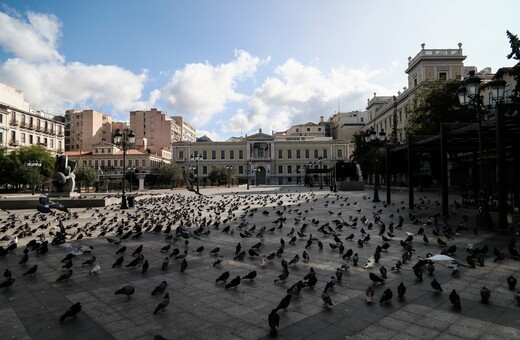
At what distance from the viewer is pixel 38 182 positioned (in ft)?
157

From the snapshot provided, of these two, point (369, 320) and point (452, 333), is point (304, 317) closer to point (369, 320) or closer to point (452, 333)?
point (369, 320)

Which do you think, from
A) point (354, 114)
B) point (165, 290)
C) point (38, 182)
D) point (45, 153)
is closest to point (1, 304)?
point (165, 290)

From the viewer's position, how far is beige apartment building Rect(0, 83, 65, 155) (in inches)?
2299

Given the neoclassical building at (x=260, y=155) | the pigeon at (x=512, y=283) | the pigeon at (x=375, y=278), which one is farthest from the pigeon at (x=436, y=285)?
the neoclassical building at (x=260, y=155)

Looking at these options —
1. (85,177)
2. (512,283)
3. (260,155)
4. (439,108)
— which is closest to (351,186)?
(439,108)

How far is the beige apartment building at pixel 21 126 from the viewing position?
58406 mm

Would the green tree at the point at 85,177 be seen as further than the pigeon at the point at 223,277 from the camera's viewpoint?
Yes

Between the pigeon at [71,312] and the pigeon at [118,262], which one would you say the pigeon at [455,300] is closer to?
the pigeon at [71,312]

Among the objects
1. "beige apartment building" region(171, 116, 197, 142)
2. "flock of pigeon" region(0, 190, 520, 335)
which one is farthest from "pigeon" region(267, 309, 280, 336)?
"beige apartment building" region(171, 116, 197, 142)


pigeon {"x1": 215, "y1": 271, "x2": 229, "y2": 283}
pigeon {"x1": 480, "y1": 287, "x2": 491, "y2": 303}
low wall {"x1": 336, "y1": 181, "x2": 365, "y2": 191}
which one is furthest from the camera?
low wall {"x1": 336, "y1": 181, "x2": 365, "y2": 191}

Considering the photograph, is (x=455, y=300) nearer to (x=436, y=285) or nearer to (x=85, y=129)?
(x=436, y=285)

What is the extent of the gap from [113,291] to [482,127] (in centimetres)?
1210

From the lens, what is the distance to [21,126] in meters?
62.1

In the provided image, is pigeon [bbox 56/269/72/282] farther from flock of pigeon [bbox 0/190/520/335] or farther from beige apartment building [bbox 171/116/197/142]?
beige apartment building [bbox 171/116/197/142]
